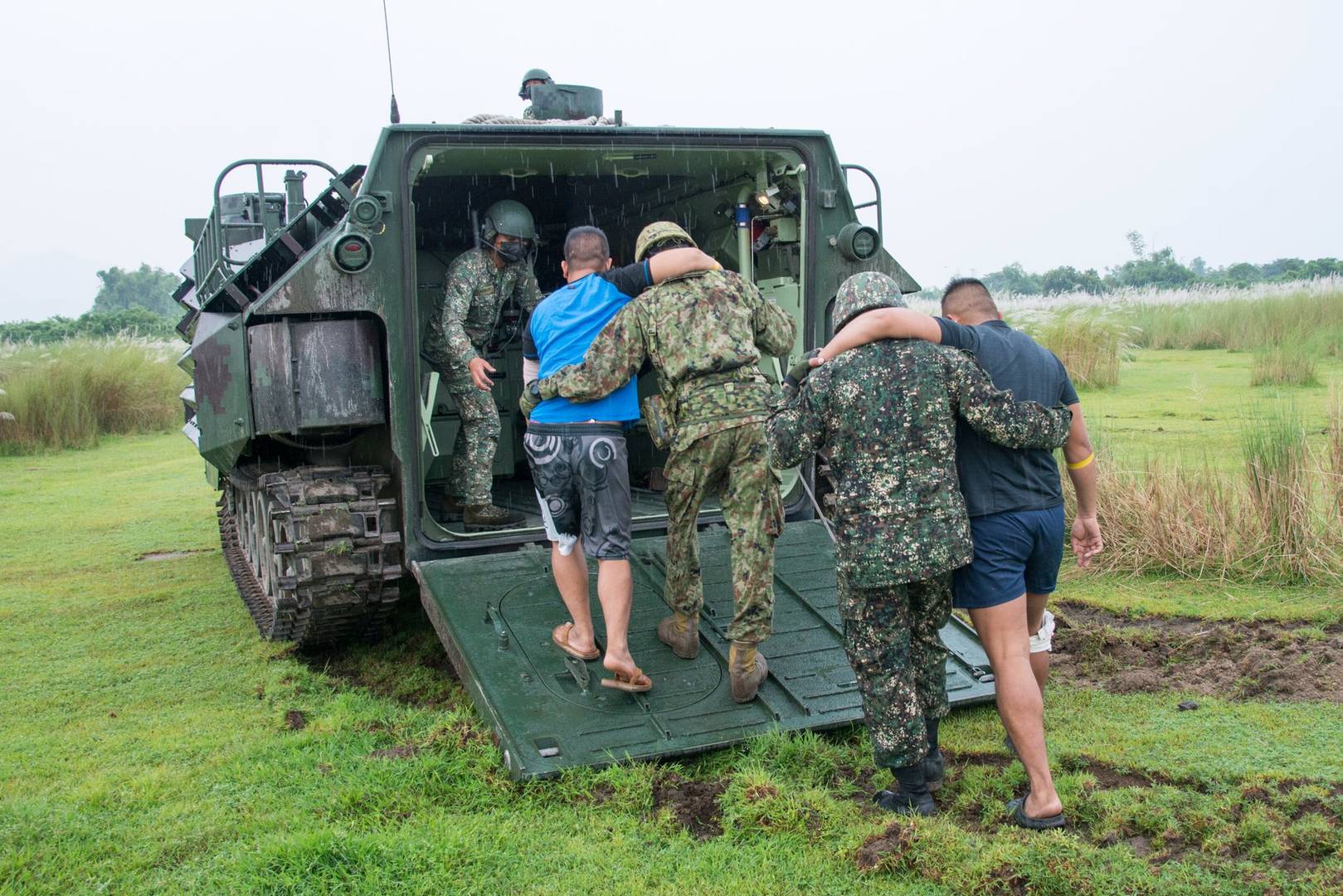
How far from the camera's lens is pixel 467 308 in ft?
20.2

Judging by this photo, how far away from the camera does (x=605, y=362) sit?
177 inches

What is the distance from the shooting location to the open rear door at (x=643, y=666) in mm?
4270

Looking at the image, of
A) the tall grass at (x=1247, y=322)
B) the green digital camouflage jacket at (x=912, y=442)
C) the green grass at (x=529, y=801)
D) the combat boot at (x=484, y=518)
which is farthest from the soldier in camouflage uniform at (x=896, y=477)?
the tall grass at (x=1247, y=322)

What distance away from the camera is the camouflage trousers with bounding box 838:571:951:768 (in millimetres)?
3729

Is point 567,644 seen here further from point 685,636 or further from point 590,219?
point 590,219

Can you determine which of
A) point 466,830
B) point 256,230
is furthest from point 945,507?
point 256,230

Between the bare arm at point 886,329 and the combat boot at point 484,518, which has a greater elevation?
the bare arm at point 886,329

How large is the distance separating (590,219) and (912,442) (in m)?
4.94

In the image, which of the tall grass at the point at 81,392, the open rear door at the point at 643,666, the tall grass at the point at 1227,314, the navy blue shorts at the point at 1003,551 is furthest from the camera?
the tall grass at the point at 81,392

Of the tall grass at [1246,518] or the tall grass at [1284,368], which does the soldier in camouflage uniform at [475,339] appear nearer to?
the tall grass at [1246,518]

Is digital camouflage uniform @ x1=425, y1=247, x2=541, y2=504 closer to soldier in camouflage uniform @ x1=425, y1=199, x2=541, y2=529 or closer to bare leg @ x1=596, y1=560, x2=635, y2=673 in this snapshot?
soldier in camouflage uniform @ x1=425, y1=199, x2=541, y2=529

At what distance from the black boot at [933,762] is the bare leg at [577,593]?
53.8 inches

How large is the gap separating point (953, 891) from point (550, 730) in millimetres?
1569

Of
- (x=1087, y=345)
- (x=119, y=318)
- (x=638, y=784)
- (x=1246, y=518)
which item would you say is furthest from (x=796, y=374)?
(x=119, y=318)
